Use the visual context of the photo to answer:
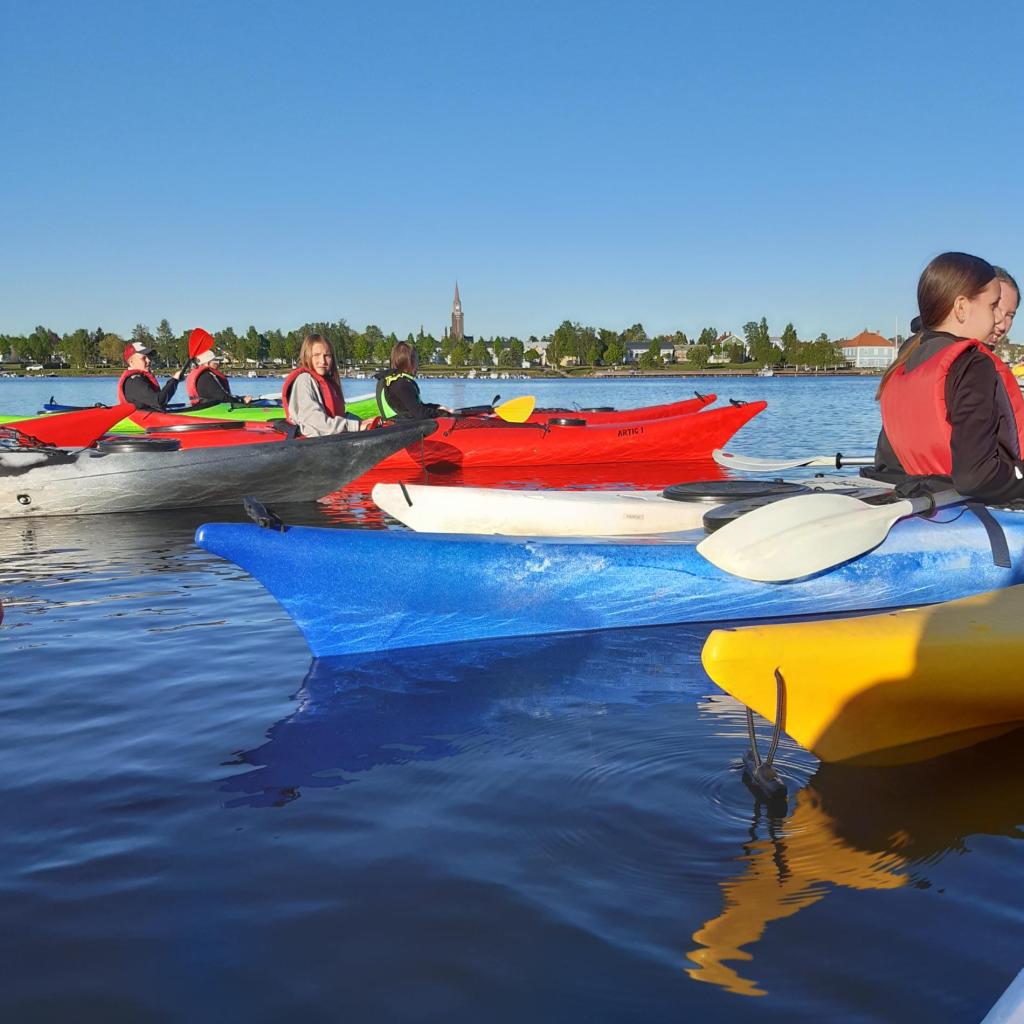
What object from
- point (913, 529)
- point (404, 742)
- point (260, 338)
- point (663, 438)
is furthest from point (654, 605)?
point (260, 338)

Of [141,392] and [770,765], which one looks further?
[141,392]

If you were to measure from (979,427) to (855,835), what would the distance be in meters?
2.28

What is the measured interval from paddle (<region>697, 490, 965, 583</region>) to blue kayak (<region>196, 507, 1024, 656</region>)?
14 centimetres

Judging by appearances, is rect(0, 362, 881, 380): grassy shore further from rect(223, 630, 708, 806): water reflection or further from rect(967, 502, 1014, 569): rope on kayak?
rect(967, 502, 1014, 569): rope on kayak

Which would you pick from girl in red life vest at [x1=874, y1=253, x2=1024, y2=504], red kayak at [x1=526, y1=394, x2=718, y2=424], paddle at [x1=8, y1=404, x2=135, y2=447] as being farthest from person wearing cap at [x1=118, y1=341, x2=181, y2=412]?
girl in red life vest at [x1=874, y1=253, x2=1024, y2=504]

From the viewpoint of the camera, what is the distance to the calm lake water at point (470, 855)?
2.18m

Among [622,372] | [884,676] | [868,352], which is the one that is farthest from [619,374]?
[884,676]

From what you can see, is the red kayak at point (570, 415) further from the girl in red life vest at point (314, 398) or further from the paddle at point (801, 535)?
the paddle at point (801, 535)

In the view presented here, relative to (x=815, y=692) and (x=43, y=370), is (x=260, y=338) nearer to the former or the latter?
(x=43, y=370)

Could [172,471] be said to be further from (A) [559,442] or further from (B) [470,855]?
(B) [470,855]

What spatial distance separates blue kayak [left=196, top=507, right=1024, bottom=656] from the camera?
4.64 metres

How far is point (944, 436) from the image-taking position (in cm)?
464

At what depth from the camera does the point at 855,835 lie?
2.86 metres

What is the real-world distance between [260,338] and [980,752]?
131344mm
